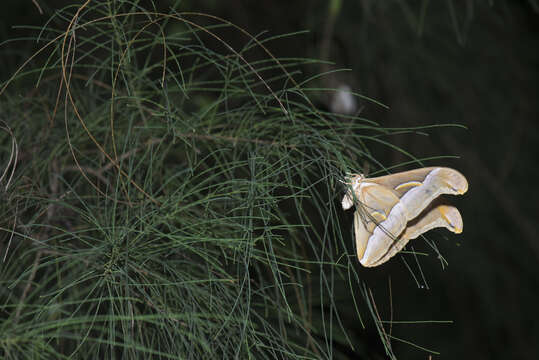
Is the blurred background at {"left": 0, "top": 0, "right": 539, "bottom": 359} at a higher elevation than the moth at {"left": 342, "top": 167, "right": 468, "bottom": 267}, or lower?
lower

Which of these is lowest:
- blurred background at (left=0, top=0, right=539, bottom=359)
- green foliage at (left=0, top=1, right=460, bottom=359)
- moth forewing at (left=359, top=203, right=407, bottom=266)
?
blurred background at (left=0, top=0, right=539, bottom=359)

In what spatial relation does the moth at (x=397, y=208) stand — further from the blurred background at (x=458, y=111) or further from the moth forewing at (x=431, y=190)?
the blurred background at (x=458, y=111)

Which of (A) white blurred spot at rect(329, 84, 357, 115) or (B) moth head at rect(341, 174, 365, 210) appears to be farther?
(A) white blurred spot at rect(329, 84, 357, 115)

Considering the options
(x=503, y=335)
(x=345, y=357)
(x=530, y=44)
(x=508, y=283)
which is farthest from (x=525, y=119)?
(x=345, y=357)

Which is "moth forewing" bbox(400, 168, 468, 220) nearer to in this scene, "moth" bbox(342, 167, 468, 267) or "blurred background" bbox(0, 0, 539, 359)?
"moth" bbox(342, 167, 468, 267)

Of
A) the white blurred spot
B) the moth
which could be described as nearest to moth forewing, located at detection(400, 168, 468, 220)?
the moth

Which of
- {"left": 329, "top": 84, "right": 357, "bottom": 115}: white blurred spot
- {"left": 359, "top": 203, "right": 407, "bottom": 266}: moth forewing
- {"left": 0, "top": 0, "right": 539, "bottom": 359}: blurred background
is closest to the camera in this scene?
{"left": 359, "top": 203, "right": 407, "bottom": 266}: moth forewing

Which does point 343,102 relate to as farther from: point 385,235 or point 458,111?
point 385,235

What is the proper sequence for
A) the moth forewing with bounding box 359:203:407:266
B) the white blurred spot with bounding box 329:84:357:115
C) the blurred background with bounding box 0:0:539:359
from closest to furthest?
1. the moth forewing with bounding box 359:203:407:266
2. the white blurred spot with bounding box 329:84:357:115
3. the blurred background with bounding box 0:0:539:359
